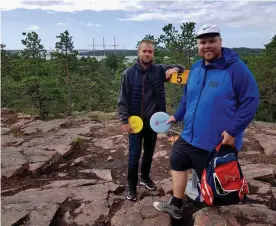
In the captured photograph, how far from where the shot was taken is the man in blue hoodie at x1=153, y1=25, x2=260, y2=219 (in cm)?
247

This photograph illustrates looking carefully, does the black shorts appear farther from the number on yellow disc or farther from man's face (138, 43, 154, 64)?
man's face (138, 43, 154, 64)

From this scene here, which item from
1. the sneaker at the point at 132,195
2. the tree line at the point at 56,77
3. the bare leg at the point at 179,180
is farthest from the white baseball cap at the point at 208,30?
the tree line at the point at 56,77

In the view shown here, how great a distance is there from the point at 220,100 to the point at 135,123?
1.13m

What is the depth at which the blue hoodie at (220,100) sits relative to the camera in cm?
246

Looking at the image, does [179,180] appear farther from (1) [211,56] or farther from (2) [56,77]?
(2) [56,77]

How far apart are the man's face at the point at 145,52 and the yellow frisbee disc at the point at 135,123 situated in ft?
2.09

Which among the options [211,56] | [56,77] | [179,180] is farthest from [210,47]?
[56,77]

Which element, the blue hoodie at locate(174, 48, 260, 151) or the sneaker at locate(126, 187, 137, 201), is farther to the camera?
the sneaker at locate(126, 187, 137, 201)

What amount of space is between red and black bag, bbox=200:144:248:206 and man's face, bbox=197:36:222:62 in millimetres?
775

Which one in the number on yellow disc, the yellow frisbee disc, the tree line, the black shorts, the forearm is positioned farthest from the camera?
the tree line

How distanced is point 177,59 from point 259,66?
57.2 ft

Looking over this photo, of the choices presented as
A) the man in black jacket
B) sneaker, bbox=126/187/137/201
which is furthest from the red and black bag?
sneaker, bbox=126/187/137/201

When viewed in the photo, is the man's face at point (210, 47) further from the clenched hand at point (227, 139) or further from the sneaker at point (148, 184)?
the sneaker at point (148, 184)

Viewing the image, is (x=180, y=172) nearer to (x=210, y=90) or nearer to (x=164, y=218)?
(x=164, y=218)
